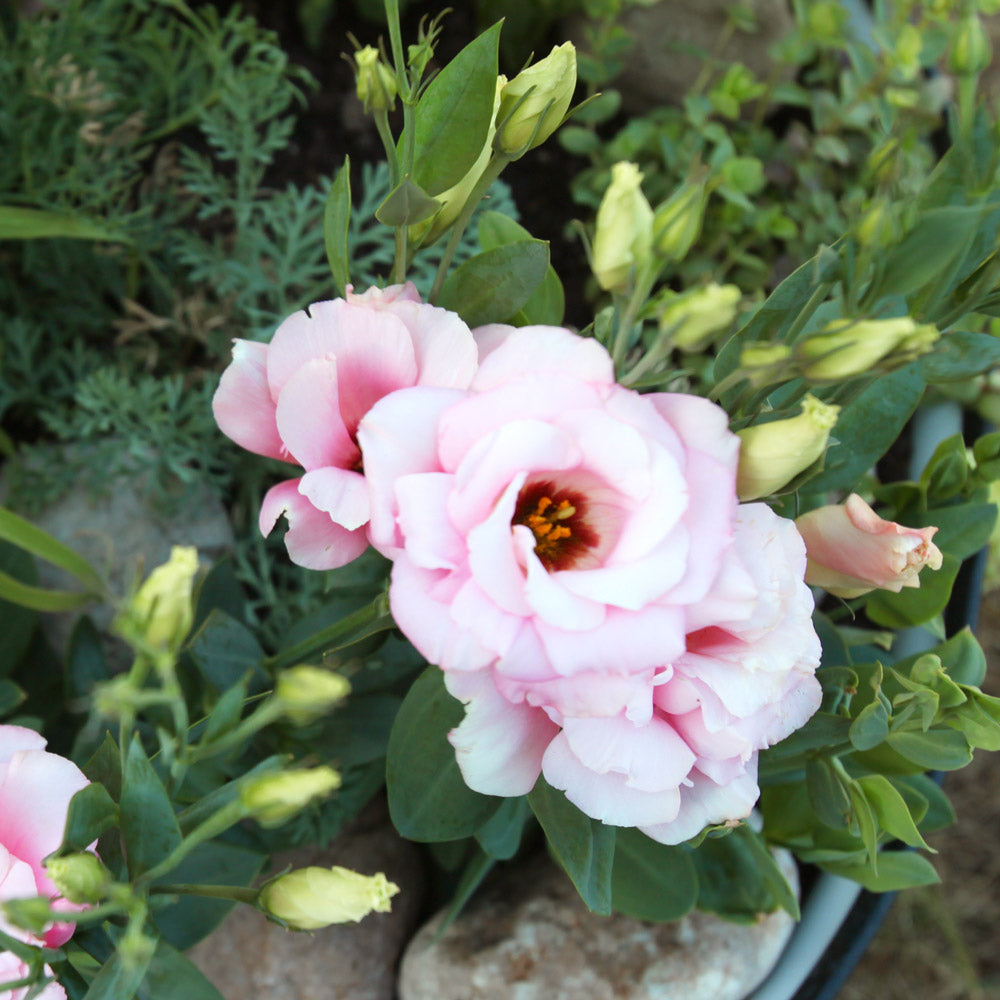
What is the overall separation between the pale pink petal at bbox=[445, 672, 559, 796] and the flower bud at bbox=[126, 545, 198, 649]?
10 cm

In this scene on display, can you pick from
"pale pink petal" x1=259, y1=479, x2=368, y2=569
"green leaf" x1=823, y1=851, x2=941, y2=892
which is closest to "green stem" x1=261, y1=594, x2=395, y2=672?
"pale pink petal" x1=259, y1=479, x2=368, y2=569

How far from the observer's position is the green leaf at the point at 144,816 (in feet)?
1.34

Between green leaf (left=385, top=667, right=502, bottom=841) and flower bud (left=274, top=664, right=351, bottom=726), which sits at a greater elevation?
flower bud (left=274, top=664, right=351, bottom=726)

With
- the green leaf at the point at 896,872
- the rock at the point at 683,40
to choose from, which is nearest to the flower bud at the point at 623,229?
the green leaf at the point at 896,872

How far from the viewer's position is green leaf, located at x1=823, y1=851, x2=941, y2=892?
653 millimetres

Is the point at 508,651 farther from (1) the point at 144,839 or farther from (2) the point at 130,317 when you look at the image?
→ (2) the point at 130,317

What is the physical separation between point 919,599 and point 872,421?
5.1 inches

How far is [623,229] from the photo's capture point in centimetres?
35

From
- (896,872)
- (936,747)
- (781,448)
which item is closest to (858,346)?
(781,448)

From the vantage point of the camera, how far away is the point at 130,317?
0.97m

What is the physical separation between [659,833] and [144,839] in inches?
8.2

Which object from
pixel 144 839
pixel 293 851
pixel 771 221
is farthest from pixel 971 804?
pixel 144 839

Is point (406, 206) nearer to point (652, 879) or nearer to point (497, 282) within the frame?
point (497, 282)

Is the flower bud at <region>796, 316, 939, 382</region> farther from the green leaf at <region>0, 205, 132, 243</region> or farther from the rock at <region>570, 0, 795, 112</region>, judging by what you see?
the rock at <region>570, 0, 795, 112</region>
